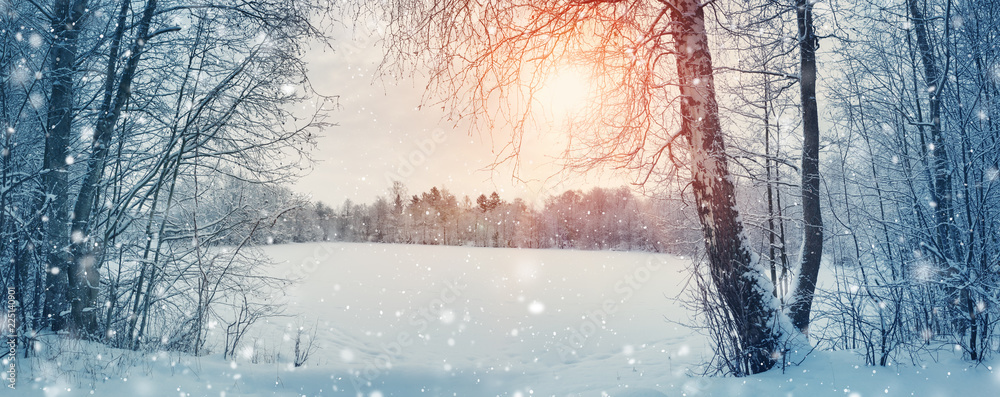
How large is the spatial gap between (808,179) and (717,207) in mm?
3396

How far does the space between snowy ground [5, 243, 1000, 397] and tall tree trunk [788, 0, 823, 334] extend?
1575 millimetres

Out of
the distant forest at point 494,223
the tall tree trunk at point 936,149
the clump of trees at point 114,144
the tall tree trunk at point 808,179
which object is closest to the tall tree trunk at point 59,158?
the clump of trees at point 114,144

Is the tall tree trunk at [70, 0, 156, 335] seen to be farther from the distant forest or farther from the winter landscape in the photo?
the distant forest

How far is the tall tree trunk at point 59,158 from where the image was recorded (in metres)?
4.79

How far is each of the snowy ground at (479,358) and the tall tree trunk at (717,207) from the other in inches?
16.8

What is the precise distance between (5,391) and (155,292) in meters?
3.59

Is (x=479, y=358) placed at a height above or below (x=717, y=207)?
below

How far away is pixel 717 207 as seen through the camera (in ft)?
13.4

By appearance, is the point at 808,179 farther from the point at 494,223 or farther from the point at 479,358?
the point at 494,223

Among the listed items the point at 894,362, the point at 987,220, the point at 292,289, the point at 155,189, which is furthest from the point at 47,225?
the point at 292,289

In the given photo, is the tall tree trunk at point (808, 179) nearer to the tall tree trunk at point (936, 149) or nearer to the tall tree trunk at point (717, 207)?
the tall tree trunk at point (936, 149)

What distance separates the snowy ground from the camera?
11.3ft

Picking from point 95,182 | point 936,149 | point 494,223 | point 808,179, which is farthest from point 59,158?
point 494,223

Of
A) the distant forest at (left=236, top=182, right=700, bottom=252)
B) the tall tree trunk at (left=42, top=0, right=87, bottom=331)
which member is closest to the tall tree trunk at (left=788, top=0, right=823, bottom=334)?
the tall tree trunk at (left=42, top=0, right=87, bottom=331)
